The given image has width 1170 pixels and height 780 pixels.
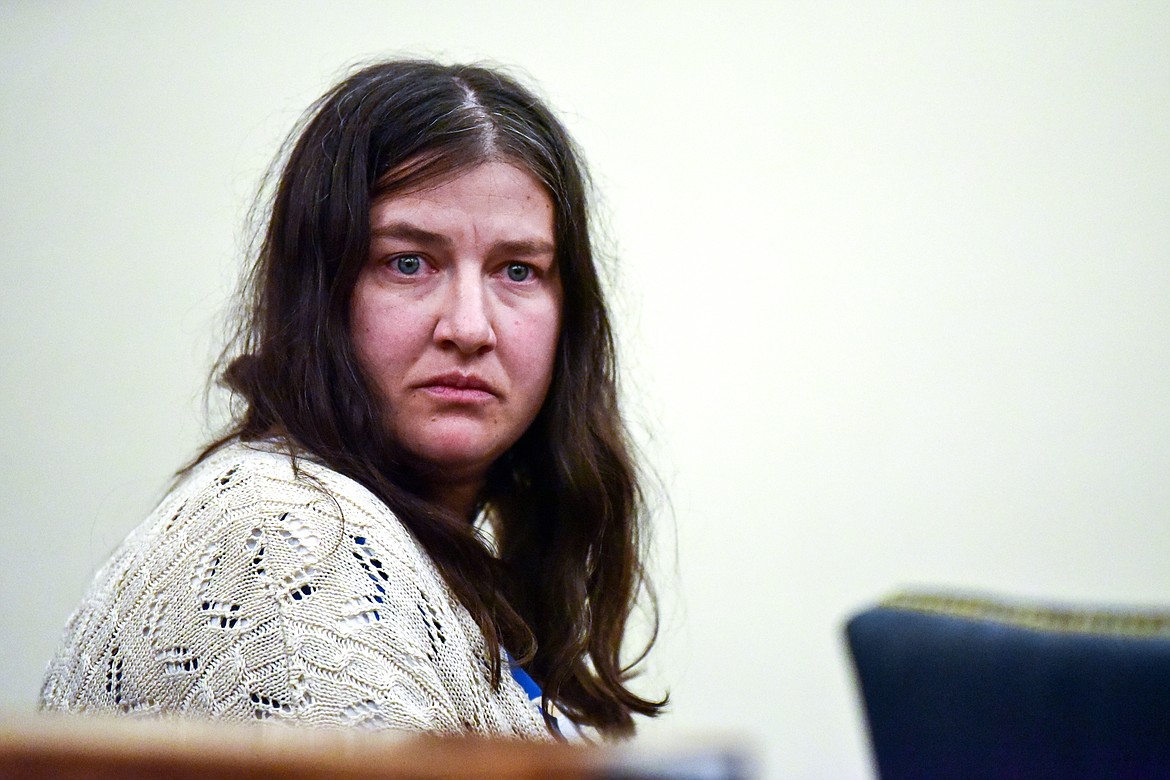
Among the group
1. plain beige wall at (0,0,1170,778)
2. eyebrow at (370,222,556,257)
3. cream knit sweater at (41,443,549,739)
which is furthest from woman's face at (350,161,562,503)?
plain beige wall at (0,0,1170,778)

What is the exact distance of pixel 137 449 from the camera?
8.16ft

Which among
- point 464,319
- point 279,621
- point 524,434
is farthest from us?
point 524,434

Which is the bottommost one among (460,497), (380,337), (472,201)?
(460,497)

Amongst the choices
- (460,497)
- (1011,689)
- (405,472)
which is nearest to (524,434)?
(460,497)

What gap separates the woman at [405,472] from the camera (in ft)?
2.52

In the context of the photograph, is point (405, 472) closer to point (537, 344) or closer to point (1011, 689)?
point (537, 344)

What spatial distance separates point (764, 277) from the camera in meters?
2.37

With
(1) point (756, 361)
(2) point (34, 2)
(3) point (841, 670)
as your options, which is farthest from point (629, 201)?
(2) point (34, 2)

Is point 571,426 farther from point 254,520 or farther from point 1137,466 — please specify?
point 1137,466

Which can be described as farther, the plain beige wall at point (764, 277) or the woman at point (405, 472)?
the plain beige wall at point (764, 277)

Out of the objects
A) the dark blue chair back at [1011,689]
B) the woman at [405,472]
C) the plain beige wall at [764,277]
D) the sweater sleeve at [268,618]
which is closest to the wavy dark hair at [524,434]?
the woman at [405,472]

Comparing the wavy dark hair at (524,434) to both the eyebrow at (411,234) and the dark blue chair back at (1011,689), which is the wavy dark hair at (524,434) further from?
the dark blue chair back at (1011,689)

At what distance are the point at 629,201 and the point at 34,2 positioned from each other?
1.52 metres

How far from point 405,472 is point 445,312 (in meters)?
0.18
